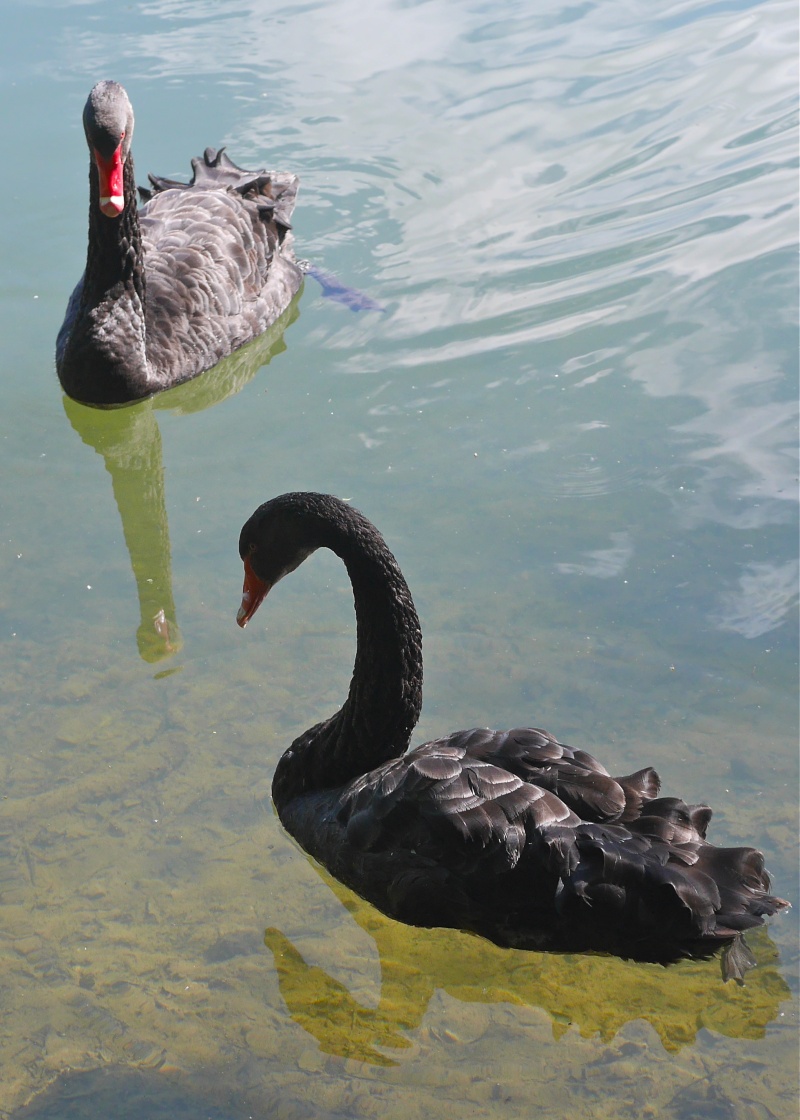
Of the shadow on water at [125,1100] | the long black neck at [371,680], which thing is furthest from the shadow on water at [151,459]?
the shadow on water at [125,1100]

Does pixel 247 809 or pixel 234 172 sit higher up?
pixel 234 172

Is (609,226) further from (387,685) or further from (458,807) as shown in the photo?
(458,807)

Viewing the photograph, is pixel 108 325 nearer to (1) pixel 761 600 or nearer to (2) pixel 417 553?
(2) pixel 417 553

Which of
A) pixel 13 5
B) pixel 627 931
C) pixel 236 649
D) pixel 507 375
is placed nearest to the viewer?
pixel 627 931

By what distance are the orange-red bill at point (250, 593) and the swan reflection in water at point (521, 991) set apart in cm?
109

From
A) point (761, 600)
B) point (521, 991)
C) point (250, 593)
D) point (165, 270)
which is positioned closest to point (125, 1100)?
point (521, 991)

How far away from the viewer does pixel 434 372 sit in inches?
263

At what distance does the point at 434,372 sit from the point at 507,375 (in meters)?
0.40

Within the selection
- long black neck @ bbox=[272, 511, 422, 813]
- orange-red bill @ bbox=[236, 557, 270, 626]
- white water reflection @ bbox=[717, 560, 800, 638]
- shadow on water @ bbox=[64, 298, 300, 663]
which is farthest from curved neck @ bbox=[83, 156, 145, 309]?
white water reflection @ bbox=[717, 560, 800, 638]

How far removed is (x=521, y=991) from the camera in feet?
11.8

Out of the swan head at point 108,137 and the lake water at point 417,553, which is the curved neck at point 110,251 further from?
the lake water at point 417,553

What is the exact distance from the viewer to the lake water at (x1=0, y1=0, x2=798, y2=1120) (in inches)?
137

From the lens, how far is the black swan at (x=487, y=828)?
3.32m

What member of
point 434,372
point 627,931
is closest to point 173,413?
point 434,372
